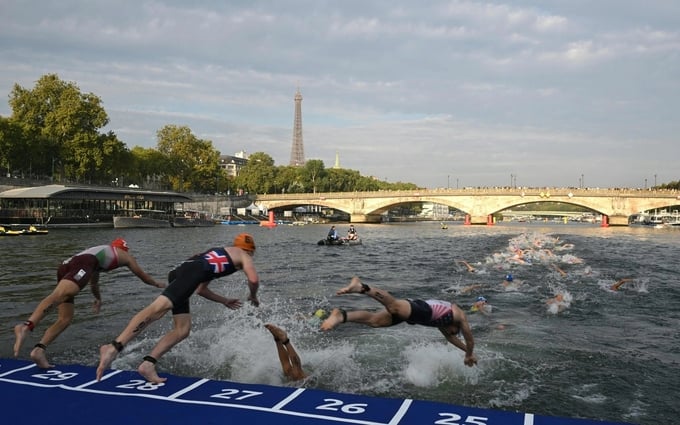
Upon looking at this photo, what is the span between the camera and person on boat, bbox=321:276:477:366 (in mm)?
8016

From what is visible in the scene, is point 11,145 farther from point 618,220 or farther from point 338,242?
point 618,220

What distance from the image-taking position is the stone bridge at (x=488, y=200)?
95.8 metres

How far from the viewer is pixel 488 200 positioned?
107500 millimetres

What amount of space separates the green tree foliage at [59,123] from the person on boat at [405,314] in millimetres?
79340

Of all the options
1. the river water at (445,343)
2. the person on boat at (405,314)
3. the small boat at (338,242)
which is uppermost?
the person on boat at (405,314)

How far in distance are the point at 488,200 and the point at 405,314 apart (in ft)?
339

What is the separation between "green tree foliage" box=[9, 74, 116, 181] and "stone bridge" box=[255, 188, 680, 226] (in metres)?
54.7

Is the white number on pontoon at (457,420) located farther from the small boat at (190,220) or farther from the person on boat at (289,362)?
the small boat at (190,220)

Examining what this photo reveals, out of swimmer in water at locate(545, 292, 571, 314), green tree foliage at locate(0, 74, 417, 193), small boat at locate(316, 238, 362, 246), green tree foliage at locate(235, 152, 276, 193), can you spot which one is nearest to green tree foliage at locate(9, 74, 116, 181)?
green tree foliage at locate(0, 74, 417, 193)

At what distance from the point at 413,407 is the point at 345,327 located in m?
7.37

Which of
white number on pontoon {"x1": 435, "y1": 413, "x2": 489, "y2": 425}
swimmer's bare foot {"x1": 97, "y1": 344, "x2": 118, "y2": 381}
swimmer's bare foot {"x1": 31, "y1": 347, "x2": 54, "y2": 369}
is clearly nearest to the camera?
white number on pontoon {"x1": 435, "y1": 413, "x2": 489, "y2": 425}

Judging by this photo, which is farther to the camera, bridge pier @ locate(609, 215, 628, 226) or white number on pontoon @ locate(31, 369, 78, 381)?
bridge pier @ locate(609, 215, 628, 226)

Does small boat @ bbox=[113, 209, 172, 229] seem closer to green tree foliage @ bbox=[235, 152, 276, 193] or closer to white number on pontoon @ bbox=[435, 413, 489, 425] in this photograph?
green tree foliage @ bbox=[235, 152, 276, 193]

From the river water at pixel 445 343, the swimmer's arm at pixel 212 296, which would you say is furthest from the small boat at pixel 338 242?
the swimmer's arm at pixel 212 296
